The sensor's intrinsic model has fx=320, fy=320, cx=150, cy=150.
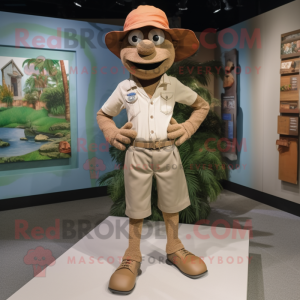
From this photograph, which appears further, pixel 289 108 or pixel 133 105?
pixel 289 108

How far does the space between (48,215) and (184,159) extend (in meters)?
1.69

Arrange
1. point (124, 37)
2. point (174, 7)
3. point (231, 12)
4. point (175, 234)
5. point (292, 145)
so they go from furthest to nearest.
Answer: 1. point (231, 12)
2. point (174, 7)
3. point (292, 145)
4. point (175, 234)
5. point (124, 37)

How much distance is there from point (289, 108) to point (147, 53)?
92.2 inches

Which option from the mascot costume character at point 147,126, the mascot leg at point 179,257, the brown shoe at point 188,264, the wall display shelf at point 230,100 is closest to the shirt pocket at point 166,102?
the mascot costume character at point 147,126

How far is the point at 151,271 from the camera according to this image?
1.89m

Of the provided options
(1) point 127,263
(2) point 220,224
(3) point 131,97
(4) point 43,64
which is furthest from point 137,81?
(4) point 43,64

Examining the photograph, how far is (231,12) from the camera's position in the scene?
4219 mm

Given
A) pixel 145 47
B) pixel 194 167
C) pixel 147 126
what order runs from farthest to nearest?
pixel 194 167, pixel 147 126, pixel 145 47

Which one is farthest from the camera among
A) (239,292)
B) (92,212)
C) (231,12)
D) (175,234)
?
(231,12)

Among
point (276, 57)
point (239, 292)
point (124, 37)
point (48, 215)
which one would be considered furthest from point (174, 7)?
point (239, 292)

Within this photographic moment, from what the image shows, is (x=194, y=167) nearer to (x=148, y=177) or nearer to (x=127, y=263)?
(x=148, y=177)

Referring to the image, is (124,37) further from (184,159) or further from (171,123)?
(184,159)

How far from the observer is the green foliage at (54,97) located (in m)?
3.85

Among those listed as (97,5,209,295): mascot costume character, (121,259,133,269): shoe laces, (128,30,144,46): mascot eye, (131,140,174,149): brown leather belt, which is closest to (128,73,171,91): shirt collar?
(97,5,209,295): mascot costume character
